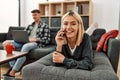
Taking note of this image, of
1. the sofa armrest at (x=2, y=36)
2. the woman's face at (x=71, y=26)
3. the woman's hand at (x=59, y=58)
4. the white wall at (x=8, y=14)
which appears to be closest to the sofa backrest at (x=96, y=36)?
the woman's face at (x=71, y=26)

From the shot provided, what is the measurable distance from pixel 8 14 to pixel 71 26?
395 centimetres

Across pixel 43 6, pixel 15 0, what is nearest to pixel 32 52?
pixel 43 6

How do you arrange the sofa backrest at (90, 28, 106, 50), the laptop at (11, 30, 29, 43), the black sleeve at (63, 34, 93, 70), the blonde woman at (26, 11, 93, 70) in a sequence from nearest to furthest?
the black sleeve at (63, 34, 93, 70) → the blonde woman at (26, 11, 93, 70) → the laptop at (11, 30, 29, 43) → the sofa backrest at (90, 28, 106, 50)

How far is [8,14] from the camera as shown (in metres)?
5.25

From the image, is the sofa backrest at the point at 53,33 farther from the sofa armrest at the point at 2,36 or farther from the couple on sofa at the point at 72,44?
the couple on sofa at the point at 72,44

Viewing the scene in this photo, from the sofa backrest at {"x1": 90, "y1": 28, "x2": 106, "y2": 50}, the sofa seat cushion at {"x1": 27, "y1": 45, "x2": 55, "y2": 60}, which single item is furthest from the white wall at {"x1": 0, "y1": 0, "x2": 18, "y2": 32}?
the sofa backrest at {"x1": 90, "y1": 28, "x2": 106, "y2": 50}

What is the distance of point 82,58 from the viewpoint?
5.67 feet

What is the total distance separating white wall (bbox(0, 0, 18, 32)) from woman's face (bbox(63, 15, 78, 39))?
12.1 ft

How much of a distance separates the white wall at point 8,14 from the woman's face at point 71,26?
3677 millimetres

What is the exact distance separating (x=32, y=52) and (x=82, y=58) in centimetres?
166

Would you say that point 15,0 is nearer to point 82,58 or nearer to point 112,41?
point 112,41

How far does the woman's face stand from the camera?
1721mm

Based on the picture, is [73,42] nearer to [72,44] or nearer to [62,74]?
[72,44]

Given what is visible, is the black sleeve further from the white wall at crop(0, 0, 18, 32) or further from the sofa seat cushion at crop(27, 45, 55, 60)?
the white wall at crop(0, 0, 18, 32)
